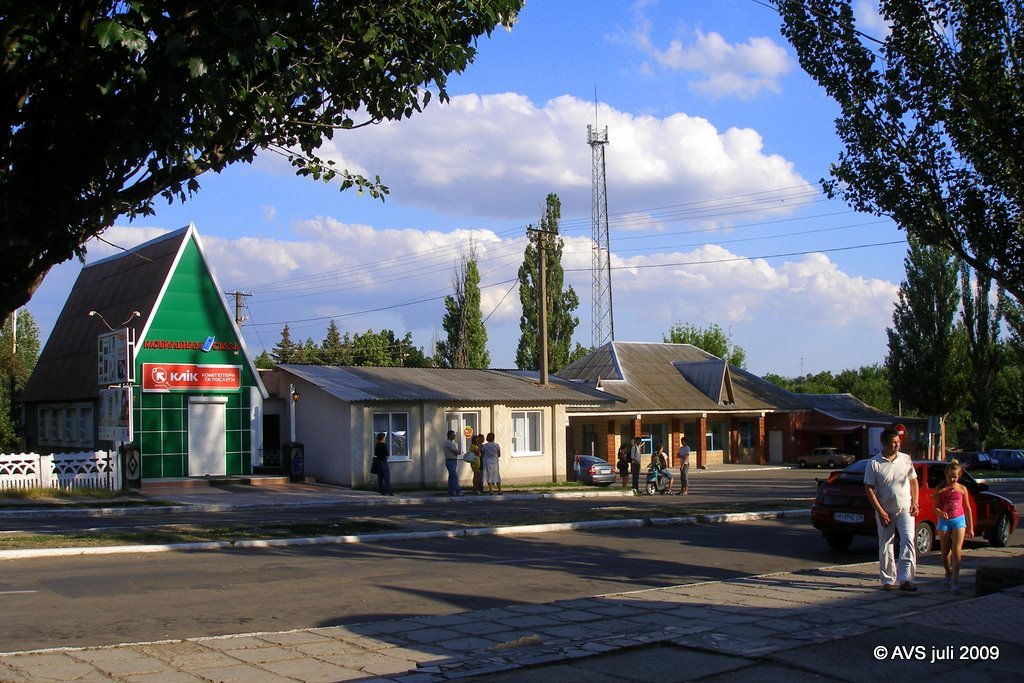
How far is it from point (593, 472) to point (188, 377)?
14.8 metres

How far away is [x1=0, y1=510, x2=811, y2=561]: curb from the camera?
13.8m

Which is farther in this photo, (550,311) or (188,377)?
(550,311)

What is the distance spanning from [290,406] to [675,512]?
15.6 meters

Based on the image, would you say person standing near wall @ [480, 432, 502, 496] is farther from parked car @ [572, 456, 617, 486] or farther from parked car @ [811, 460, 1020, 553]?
parked car @ [811, 460, 1020, 553]

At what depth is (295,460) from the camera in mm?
30297

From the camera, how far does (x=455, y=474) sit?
27578 mm

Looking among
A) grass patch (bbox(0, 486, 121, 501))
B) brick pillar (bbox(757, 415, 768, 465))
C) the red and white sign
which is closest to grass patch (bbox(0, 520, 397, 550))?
grass patch (bbox(0, 486, 121, 501))

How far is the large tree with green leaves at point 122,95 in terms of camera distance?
237 inches

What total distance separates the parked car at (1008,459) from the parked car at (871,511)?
42569 millimetres

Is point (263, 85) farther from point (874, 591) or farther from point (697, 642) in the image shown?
point (874, 591)

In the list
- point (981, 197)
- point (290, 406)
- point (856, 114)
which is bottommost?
point (290, 406)

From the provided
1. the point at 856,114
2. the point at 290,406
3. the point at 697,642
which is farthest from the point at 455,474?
the point at 697,642

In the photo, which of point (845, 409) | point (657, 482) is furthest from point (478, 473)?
point (845, 409)

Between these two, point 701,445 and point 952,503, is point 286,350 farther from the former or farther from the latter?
point 952,503
